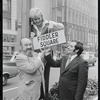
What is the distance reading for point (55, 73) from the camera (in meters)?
2.32

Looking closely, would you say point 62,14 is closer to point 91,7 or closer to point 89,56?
point 91,7

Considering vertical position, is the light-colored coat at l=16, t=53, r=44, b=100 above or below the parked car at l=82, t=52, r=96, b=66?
below

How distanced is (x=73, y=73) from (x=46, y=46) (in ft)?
1.38

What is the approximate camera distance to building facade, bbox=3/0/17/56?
218 cm

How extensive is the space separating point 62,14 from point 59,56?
0.51 metres

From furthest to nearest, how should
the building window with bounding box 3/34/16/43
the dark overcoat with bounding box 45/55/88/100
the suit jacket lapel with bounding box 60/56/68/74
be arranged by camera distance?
the building window with bounding box 3/34/16/43 → the suit jacket lapel with bounding box 60/56/68/74 → the dark overcoat with bounding box 45/55/88/100

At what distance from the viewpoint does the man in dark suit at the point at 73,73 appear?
6.24 feet

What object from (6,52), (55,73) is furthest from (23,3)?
(55,73)

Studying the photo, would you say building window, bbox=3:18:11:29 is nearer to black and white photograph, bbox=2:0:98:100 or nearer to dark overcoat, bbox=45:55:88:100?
black and white photograph, bbox=2:0:98:100

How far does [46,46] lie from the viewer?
2.03m

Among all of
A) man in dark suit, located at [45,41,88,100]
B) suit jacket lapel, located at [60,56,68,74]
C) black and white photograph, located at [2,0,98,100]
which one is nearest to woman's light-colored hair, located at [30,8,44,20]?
black and white photograph, located at [2,0,98,100]

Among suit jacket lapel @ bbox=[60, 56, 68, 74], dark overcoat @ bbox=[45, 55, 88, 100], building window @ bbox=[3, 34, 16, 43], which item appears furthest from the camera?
building window @ bbox=[3, 34, 16, 43]

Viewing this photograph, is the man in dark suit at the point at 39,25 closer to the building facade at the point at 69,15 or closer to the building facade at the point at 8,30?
the building facade at the point at 69,15

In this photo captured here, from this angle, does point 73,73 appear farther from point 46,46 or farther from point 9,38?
point 9,38
